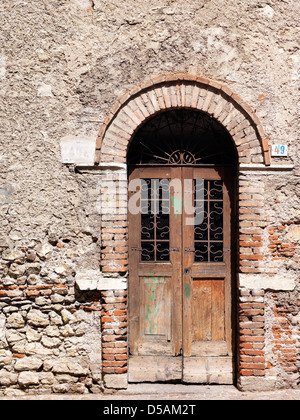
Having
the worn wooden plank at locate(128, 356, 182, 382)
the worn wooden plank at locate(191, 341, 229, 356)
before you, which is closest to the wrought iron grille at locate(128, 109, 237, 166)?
the worn wooden plank at locate(191, 341, 229, 356)

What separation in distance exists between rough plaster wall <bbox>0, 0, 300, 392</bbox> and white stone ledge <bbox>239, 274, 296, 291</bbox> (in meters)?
0.65

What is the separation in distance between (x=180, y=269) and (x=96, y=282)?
36.8 inches

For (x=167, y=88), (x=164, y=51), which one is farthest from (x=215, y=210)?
(x=164, y=51)

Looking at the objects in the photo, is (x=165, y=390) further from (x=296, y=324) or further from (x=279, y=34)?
(x=279, y=34)

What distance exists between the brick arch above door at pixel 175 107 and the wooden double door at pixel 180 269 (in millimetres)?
399

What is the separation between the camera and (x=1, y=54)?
12.6ft

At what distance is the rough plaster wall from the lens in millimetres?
3785

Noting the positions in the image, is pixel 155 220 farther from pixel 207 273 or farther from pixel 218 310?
pixel 218 310

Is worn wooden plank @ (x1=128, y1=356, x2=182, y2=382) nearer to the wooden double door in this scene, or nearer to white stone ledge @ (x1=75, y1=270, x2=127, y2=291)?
the wooden double door

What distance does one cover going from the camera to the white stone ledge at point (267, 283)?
372cm

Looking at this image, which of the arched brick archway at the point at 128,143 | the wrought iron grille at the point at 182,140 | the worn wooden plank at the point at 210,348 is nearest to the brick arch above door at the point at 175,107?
the arched brick archway at the point at 128,143

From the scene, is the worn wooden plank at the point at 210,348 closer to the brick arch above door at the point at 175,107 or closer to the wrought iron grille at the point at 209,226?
the wrought iron grille at the point at 209,226

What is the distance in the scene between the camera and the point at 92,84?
3797 mm

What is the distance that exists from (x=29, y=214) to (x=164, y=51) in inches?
87.7
